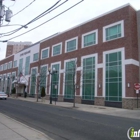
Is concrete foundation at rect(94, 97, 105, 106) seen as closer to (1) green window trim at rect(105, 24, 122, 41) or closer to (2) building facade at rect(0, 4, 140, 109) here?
→ (2) building facade at rect(0, 4, 140, 109)

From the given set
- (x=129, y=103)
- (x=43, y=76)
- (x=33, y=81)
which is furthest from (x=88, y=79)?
(x=33, y=81)

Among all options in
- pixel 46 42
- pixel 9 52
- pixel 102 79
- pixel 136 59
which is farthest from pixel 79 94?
pixel 9 52

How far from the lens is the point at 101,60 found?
29.7 meters

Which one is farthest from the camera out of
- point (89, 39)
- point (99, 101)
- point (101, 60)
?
point (89, 39)

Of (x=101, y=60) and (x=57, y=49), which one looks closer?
(x=101, y=60)

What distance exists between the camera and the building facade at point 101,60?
26.1 meters

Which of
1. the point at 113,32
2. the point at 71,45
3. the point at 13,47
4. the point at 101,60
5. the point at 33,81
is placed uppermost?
the point at 13,47

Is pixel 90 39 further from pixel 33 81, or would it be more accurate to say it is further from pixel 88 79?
pixel 33 81

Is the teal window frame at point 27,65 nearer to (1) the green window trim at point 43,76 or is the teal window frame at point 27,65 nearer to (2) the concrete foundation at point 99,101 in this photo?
(1) the green window trim at point 43,76

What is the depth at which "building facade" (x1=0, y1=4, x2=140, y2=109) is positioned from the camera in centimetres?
2611

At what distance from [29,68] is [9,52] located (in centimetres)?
9498

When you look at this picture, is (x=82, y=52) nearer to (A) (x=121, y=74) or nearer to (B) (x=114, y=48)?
(B) (x=114, y=48)

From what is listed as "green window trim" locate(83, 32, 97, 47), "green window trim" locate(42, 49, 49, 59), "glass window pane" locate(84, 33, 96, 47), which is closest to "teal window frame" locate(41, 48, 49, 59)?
"green window trim" locate(42, 49, 49, 59)

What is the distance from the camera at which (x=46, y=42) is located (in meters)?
44.8
